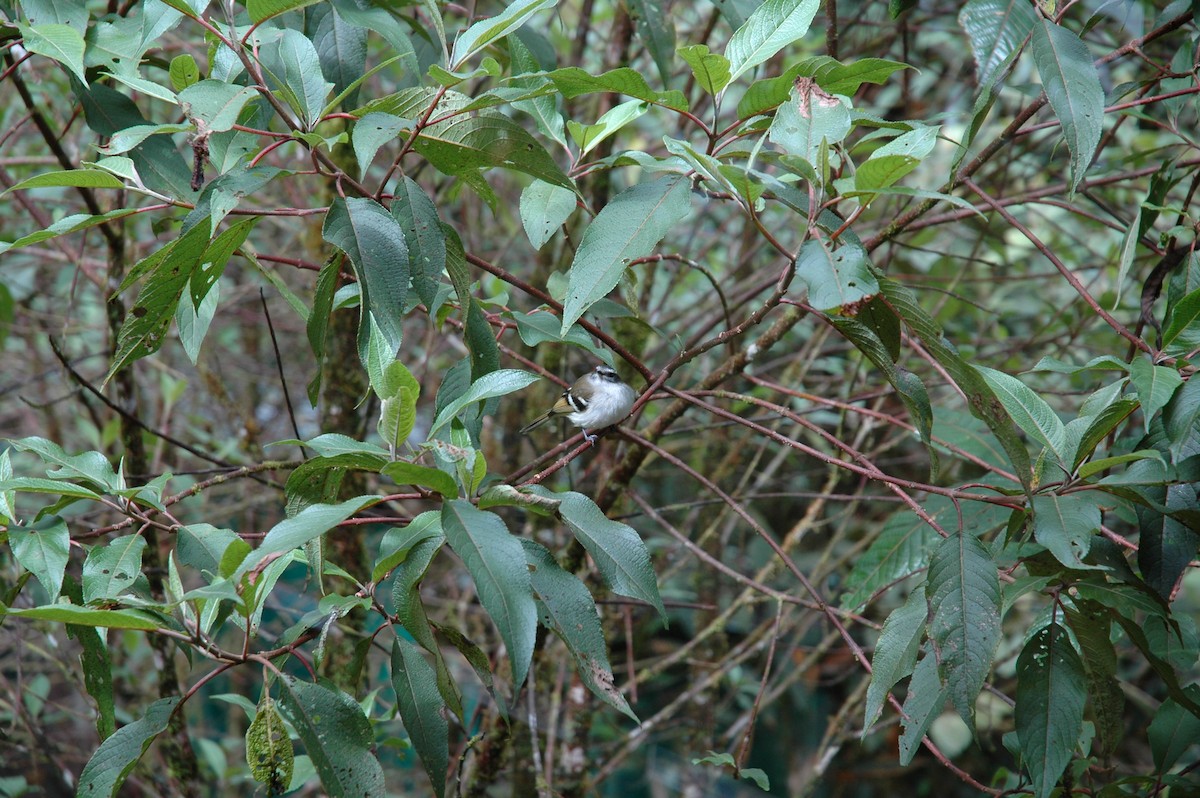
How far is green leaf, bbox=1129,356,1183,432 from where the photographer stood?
150 cm

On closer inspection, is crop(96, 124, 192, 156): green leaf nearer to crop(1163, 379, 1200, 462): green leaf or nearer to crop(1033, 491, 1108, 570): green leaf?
crop(1033, 491, 1108, 570): green leaf

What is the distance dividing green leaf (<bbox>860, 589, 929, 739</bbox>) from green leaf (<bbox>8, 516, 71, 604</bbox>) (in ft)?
4.57

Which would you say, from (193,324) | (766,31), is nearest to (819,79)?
(766,31)

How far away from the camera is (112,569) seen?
1.63 m

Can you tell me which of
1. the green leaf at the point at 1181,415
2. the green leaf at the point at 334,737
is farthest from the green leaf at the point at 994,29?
the green leaf at the point at 334,737

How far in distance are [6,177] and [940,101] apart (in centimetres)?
410

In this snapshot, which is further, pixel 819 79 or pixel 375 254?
pixel 819 79

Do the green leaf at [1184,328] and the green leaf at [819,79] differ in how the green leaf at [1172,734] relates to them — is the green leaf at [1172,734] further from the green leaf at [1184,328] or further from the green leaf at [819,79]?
the green leaf at [819,79]

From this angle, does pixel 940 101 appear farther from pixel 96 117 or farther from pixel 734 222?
pixel 96 117

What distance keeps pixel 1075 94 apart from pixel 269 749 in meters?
1.74

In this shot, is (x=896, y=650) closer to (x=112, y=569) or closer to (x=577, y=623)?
(x=577, y=623)

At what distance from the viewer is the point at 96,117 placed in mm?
2133

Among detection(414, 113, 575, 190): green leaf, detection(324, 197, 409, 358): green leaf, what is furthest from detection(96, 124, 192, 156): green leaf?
detection(414, 113, 575, 190): green leaf

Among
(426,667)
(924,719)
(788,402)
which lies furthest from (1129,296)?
(426,667)
